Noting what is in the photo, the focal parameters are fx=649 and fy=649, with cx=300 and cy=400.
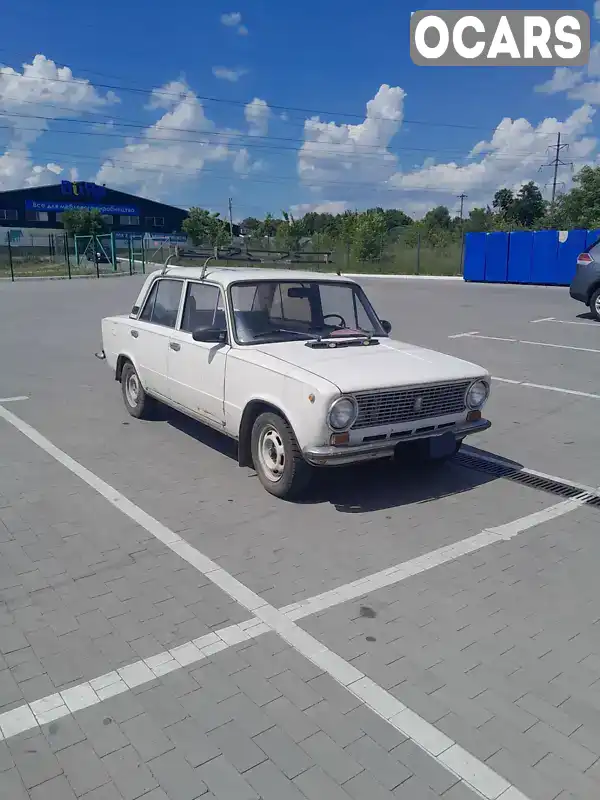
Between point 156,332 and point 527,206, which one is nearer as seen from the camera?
point 156,332

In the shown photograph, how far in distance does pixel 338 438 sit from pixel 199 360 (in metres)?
1.80

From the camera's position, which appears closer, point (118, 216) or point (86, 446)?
point (86, 446)

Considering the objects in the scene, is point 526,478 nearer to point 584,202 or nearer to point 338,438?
point 338,438

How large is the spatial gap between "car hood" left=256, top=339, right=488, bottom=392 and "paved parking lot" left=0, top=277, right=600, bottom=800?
3.24ft

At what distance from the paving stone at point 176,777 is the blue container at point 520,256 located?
27653mm

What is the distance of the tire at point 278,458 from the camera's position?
4.85 meters

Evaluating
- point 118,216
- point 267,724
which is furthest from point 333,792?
point 118,216

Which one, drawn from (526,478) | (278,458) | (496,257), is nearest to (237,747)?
(278,458)

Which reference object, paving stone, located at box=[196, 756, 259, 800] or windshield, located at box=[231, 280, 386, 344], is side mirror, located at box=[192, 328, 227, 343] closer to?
windshield, located at box=[231, 280, 386, 344]

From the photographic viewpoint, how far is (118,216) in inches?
3066

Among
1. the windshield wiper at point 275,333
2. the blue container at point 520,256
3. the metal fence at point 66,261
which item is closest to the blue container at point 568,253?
the blue container at point 520,256

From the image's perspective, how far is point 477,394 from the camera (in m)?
5.38

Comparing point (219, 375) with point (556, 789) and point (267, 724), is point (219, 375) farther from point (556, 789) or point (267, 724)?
point (556, 789)

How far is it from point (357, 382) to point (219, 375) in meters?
1.41
